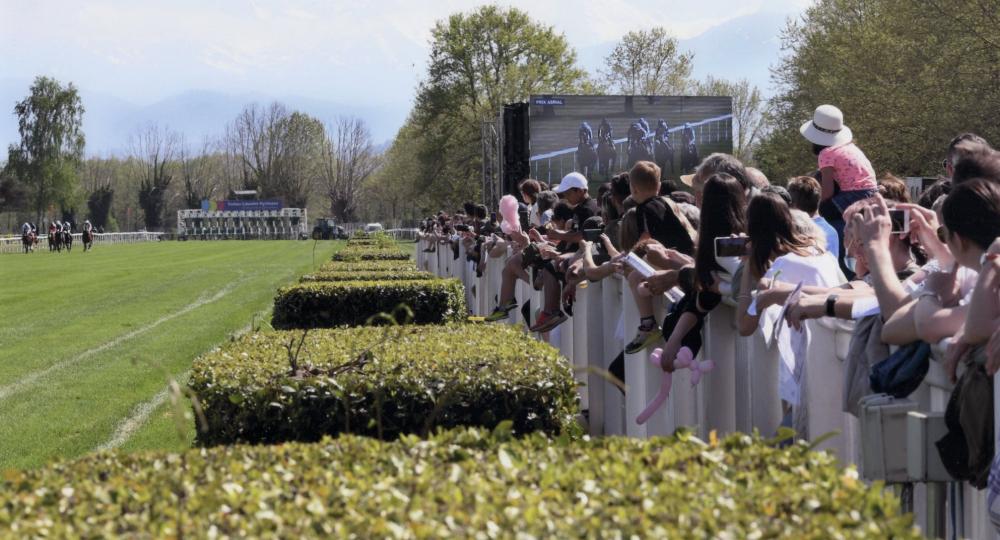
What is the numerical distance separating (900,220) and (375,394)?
215 cm

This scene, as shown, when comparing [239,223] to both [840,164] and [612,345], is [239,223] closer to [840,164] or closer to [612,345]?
[612,345]

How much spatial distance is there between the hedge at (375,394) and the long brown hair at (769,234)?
921 millimetres

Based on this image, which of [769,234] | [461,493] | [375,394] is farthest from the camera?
[769,234]

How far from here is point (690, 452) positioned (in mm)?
3297

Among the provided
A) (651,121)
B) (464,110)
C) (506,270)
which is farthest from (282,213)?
(506,270)

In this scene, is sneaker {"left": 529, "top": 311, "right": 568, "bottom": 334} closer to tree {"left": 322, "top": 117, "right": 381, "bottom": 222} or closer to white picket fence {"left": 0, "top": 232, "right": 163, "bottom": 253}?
white picket fence {"left": 0, "top": 232, "right": 163, "bottom": 253}

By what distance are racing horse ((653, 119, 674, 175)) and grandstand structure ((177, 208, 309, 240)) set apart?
85849 mm

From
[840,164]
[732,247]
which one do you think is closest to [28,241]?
[840,164]

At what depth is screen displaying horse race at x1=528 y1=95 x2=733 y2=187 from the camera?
3112 cm

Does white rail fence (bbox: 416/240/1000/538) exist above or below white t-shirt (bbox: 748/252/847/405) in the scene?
below

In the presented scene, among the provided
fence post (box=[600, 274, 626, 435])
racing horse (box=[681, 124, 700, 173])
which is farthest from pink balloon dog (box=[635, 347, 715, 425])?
racing horse (box=[681, 124, 700, 173])

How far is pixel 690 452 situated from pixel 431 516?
0.83m

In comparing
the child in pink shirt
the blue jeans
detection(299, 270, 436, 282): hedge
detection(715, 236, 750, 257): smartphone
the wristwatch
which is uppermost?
the child in pink shirt

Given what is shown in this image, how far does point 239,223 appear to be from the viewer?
4636 inches
